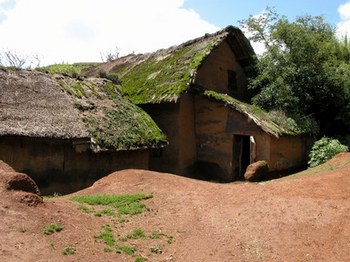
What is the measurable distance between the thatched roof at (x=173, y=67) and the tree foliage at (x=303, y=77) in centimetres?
148

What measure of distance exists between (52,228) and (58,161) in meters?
5.67

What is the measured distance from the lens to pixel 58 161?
12.5m

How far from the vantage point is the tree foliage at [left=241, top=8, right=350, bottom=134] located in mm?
17891

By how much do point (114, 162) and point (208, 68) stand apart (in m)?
7.08

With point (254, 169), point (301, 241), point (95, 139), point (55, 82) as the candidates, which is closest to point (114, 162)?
point (95, 139)

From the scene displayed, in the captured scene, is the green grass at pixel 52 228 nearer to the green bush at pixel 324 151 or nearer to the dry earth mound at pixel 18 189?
the dry earth mound at pixel 18 189

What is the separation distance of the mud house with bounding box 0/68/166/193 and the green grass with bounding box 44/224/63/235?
4.85 metres

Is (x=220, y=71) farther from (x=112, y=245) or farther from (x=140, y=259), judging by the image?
(x=140, y=259)

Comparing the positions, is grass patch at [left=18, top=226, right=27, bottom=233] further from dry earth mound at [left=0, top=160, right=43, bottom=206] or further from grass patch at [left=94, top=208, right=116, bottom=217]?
grass patch at [left=94, top=208, right=116, bottom=217]

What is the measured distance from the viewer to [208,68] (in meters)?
18.4

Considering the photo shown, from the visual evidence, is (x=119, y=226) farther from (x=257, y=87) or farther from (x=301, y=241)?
(x=257, y=87)

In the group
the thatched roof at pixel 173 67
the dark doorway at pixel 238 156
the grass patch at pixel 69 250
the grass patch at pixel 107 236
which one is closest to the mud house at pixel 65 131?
the thatched roof at pixel 173 67

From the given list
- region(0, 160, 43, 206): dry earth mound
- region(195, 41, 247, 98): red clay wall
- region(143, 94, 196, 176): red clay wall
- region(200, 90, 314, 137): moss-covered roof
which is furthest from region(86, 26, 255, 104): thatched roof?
region(0, 160, 43, 206): dry earth mound

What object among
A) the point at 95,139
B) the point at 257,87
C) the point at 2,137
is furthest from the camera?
the point at 257,87
